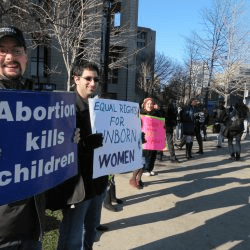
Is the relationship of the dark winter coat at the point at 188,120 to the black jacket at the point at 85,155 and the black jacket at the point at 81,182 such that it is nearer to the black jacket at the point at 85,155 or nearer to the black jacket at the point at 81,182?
the black jacket at the point at 81,182

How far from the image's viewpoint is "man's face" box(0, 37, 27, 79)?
6.59 feet

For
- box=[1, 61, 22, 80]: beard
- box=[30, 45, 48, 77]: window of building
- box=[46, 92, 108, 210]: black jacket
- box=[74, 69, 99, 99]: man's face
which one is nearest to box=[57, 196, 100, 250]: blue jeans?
box=[46, 92, 108, 210]: black jacket

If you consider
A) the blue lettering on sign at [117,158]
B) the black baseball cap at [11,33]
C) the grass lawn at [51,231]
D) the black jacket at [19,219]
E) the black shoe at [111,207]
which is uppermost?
the black baseball cap at [11,33]

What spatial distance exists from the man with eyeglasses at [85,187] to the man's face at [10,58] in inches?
32.5

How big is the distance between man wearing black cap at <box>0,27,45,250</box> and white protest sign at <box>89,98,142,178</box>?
0.90m

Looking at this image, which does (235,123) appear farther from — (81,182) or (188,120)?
(81,182)

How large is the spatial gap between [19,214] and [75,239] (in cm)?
91

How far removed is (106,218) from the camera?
16.1ft

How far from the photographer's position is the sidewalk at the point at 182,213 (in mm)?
4242

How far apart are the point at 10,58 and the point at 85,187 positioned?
1.26 m

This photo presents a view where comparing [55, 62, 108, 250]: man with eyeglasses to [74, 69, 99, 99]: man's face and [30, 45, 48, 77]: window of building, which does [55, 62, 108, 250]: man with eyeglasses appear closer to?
[74, 69, 99, 99]: man's face

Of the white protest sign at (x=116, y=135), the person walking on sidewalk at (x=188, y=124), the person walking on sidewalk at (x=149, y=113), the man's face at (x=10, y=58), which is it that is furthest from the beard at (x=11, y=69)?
the person walking on sidewalk at (x=188, y=124)

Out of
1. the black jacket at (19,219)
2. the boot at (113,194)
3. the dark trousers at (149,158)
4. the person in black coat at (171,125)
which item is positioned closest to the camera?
the black jacket at (19,219)

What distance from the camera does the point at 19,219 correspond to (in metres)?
1.97
